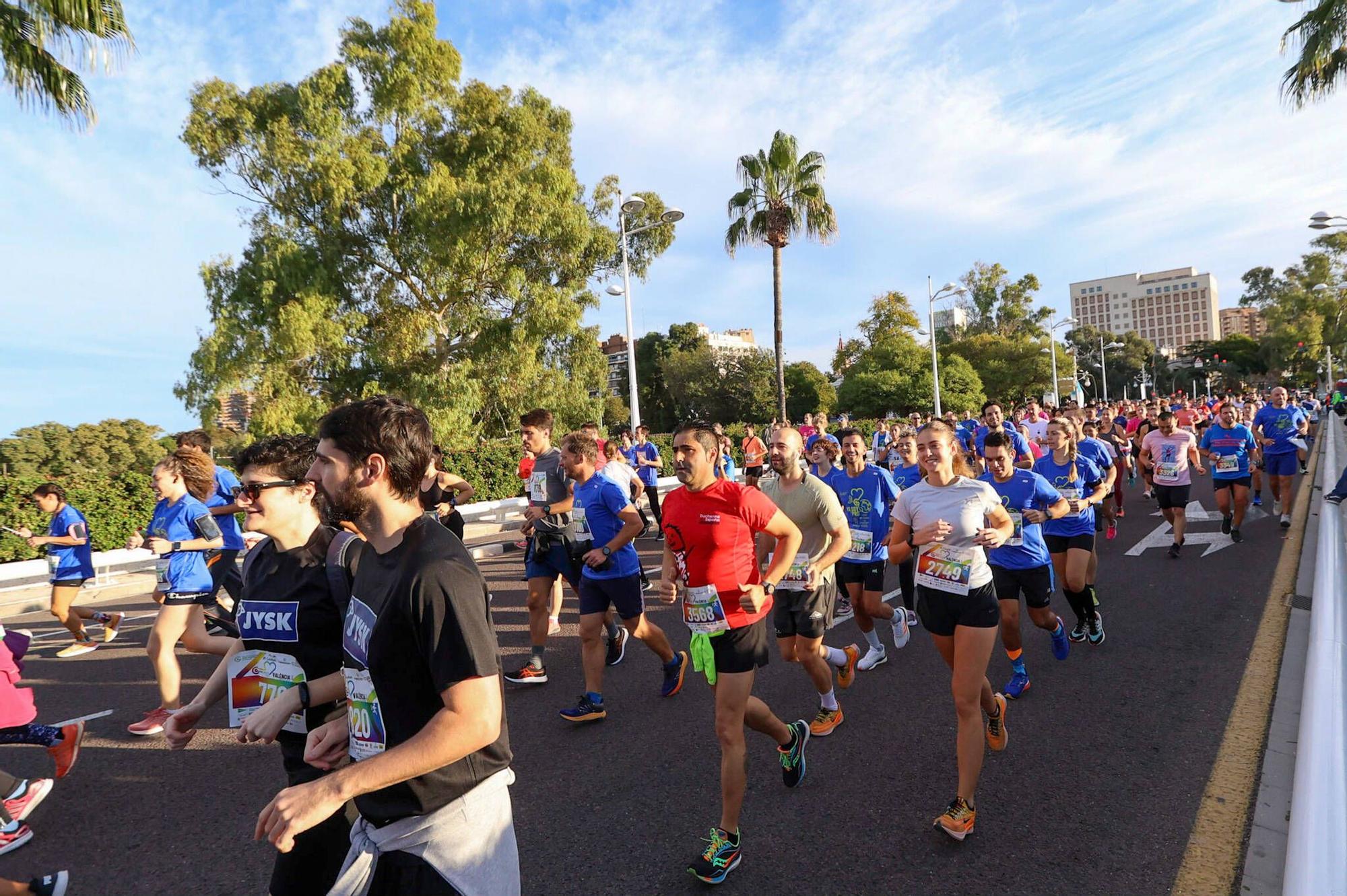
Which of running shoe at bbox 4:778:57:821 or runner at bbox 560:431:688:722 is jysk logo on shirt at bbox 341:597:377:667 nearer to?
runner at bbox 560:431:688:722

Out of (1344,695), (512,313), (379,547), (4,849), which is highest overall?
(512,313)

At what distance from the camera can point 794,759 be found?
4012mm

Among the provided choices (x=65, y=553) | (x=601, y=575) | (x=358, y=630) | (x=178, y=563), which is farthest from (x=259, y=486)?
(x=65, y=553)

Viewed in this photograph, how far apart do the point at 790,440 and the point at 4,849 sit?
4.78 m

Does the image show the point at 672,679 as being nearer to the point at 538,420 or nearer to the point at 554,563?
the point at 554,563

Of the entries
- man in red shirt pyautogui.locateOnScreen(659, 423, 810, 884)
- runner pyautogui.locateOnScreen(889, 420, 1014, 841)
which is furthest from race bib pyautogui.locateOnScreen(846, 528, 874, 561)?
man in red shirt pyautogui.locateOnScreen(659, 423, 810, 884)

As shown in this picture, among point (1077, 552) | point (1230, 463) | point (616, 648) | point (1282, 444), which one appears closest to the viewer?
point (1077, 552)

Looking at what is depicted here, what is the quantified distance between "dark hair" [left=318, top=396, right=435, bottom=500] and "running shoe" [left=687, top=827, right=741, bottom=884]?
2209 mm

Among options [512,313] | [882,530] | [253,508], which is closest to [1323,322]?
[512,313]

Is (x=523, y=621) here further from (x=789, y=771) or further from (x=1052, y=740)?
(x=1052, y=740)

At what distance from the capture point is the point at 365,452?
1.91 meters

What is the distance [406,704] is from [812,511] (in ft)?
11.4

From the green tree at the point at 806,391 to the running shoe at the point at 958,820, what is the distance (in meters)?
48.8

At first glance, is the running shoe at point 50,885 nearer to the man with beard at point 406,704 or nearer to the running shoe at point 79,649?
the man with beard at point 406,704
